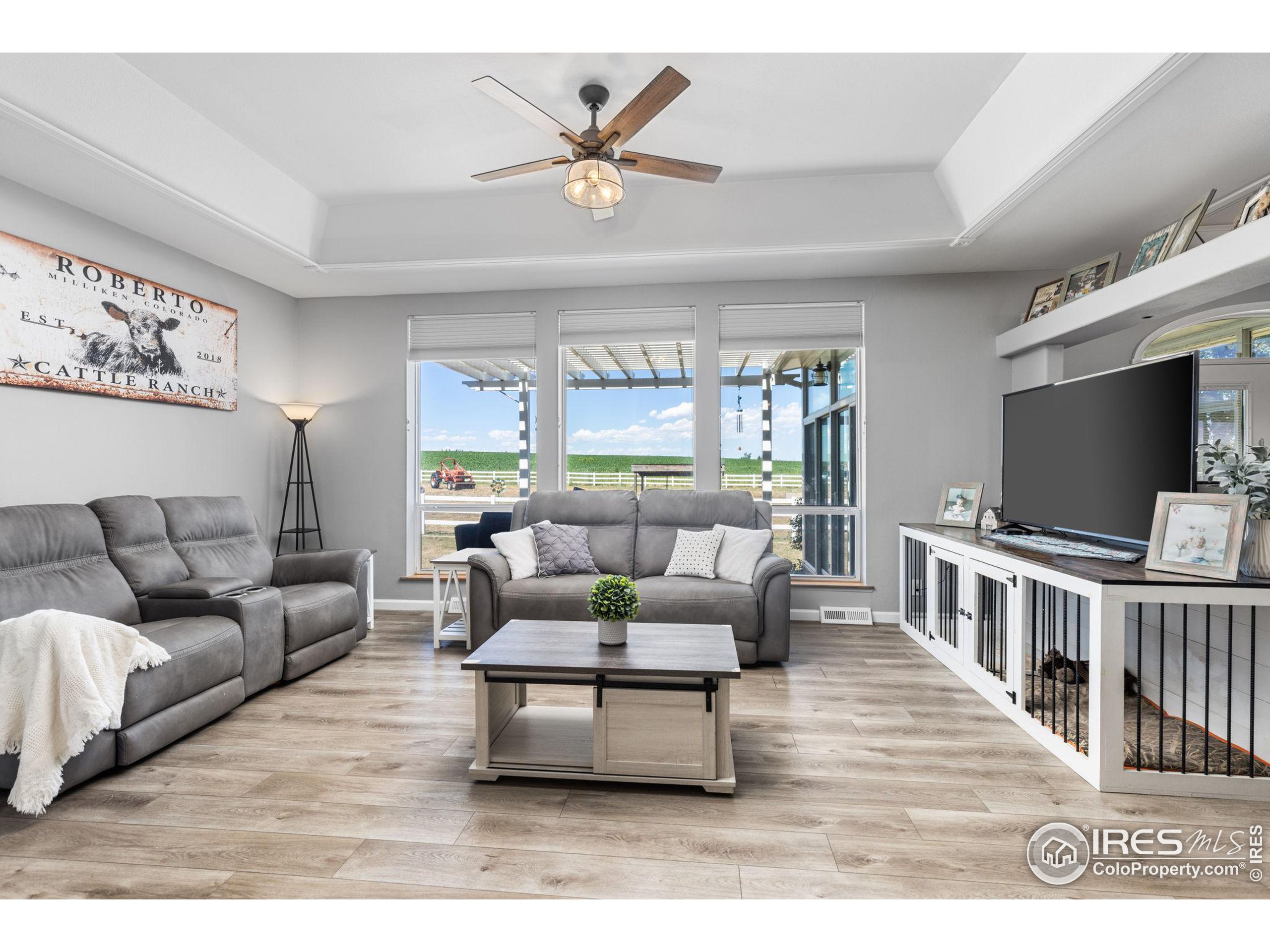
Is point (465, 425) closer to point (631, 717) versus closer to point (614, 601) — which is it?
point (614, 601)

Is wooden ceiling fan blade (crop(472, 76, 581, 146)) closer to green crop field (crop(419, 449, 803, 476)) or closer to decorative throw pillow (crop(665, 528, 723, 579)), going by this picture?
decorative throw pillow (crop(665, 528, 723, 579))

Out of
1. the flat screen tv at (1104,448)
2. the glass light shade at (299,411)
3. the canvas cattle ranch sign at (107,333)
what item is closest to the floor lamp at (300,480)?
the glass light shade at (299,411)

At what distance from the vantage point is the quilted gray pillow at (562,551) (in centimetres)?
407

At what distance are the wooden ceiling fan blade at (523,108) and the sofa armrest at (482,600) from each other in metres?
2.32

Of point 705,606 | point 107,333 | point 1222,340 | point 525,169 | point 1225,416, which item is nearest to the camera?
point 525,169

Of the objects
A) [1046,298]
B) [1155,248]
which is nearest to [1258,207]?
[1155,248]

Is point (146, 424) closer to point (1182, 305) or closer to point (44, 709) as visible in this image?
point (44, 709)

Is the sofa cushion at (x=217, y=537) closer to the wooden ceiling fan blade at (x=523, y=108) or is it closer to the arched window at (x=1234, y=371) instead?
the wooden ceiling fan blade at (x=523, y=108)

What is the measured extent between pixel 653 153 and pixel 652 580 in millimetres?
2477

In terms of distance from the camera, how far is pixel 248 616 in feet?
9.84

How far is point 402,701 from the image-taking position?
3.05 metres

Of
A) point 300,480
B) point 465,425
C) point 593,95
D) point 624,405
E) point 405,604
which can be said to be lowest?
point 405,604
